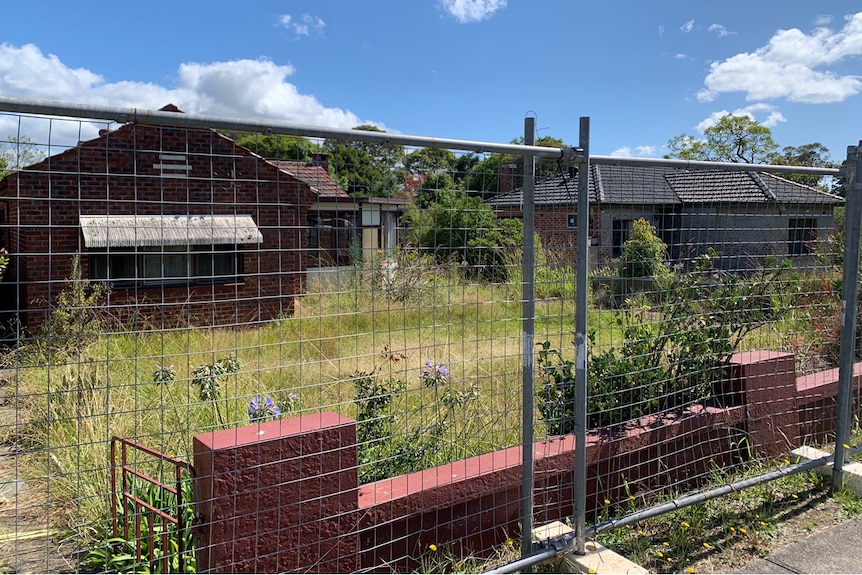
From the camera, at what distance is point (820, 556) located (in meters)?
3.40

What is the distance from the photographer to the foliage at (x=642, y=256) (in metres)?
3.85

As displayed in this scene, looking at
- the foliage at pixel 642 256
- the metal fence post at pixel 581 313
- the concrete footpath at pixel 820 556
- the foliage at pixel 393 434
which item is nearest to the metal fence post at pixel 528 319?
the metal fence post at pixel 581 313

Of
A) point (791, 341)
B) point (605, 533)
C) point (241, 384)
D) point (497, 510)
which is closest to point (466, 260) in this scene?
point (497, 510)

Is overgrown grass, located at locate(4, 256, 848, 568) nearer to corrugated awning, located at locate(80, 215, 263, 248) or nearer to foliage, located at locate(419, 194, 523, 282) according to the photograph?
→ foliage, located at locate(419, 194, 523, 282)

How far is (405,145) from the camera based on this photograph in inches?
102

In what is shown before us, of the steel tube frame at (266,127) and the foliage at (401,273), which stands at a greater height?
the steel tube frame at (266,127)

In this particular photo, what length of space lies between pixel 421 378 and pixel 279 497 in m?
1.57

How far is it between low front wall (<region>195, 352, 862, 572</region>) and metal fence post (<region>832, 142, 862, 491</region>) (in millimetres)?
346

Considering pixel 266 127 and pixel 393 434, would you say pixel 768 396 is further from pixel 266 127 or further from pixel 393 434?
pixel 266 127

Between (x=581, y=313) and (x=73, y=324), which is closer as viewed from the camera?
(x=581, y=313)

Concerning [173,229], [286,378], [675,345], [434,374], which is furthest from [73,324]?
Answer: [675,345]

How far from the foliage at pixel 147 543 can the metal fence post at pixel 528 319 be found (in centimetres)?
149

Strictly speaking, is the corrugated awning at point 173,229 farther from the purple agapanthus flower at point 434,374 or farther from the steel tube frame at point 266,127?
the purple agapanthus flower at point 434,374

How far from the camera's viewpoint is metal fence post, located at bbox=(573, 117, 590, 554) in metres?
2.94
